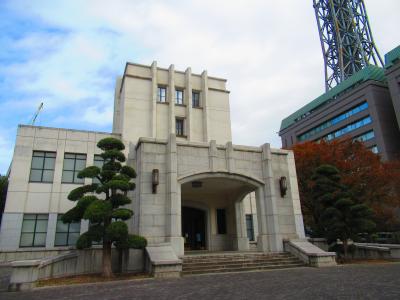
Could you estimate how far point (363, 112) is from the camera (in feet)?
159

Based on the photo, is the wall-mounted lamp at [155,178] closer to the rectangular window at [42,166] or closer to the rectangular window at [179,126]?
the rectangular window at [42,166]

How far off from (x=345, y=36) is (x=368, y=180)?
195 feet

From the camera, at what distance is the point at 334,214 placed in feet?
49.9

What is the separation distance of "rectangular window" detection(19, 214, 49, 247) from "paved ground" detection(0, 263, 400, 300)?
1059 cm

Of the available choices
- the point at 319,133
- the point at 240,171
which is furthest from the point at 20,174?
the point at 319,133

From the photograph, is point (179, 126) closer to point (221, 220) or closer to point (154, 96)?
point (154, 96)

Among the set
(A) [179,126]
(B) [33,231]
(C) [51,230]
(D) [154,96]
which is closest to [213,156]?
(C) [51,230]

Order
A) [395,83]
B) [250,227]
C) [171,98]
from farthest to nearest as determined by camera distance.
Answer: [395,83], [171,98], [250,227]

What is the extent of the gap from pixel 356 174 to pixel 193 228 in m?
14.8

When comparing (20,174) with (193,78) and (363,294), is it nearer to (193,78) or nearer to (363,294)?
(193,78)

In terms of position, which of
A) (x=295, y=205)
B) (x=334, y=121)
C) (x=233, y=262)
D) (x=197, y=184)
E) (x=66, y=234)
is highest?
(x=334, y=121)

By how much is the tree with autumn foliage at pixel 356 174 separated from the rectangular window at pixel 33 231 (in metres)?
19.5

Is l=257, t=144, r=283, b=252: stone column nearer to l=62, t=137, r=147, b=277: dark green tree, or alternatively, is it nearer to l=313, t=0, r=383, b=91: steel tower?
l=62, t=137, r=147, b=277: dark green tree

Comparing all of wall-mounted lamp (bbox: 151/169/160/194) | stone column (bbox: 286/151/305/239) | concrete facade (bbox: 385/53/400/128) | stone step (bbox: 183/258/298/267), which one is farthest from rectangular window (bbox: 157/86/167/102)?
concrete facade (bbox: 385/53/400/128)
